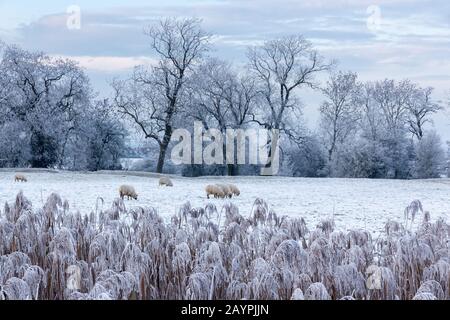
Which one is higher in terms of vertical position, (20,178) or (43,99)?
(43,99)

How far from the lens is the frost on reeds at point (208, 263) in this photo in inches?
182

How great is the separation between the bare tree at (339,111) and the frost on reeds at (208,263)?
4291cm

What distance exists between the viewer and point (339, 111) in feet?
173

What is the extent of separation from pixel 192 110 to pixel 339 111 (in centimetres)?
1198

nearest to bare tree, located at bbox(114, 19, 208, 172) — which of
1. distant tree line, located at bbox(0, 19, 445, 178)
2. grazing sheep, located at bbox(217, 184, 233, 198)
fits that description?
distant tree line, located at bbox(0, 19, 445, 178)

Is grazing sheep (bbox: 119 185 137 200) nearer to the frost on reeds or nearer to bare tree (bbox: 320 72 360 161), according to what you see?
the frost on reeds

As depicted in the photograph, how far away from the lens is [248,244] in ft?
21.0

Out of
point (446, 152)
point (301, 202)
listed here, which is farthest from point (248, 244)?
point (446, 152)

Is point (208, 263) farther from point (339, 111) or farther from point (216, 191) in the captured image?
point (339, 111)

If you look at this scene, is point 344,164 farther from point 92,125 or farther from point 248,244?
point 248,244

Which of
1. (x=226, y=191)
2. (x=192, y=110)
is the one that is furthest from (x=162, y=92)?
(x=226, y=191)

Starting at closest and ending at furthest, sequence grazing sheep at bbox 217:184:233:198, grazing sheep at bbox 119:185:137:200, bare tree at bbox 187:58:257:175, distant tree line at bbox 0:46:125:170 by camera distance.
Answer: grazing sheep at bbox 119:185:137:200 < grazing sheep at bbox 217:184:233:198 < distant tree line at bbox 0:46:125:170 < bare tree at bbox 187:58:257:175

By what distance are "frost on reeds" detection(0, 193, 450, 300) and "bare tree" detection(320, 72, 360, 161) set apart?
42907mm

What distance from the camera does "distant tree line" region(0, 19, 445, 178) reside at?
48.6 m
